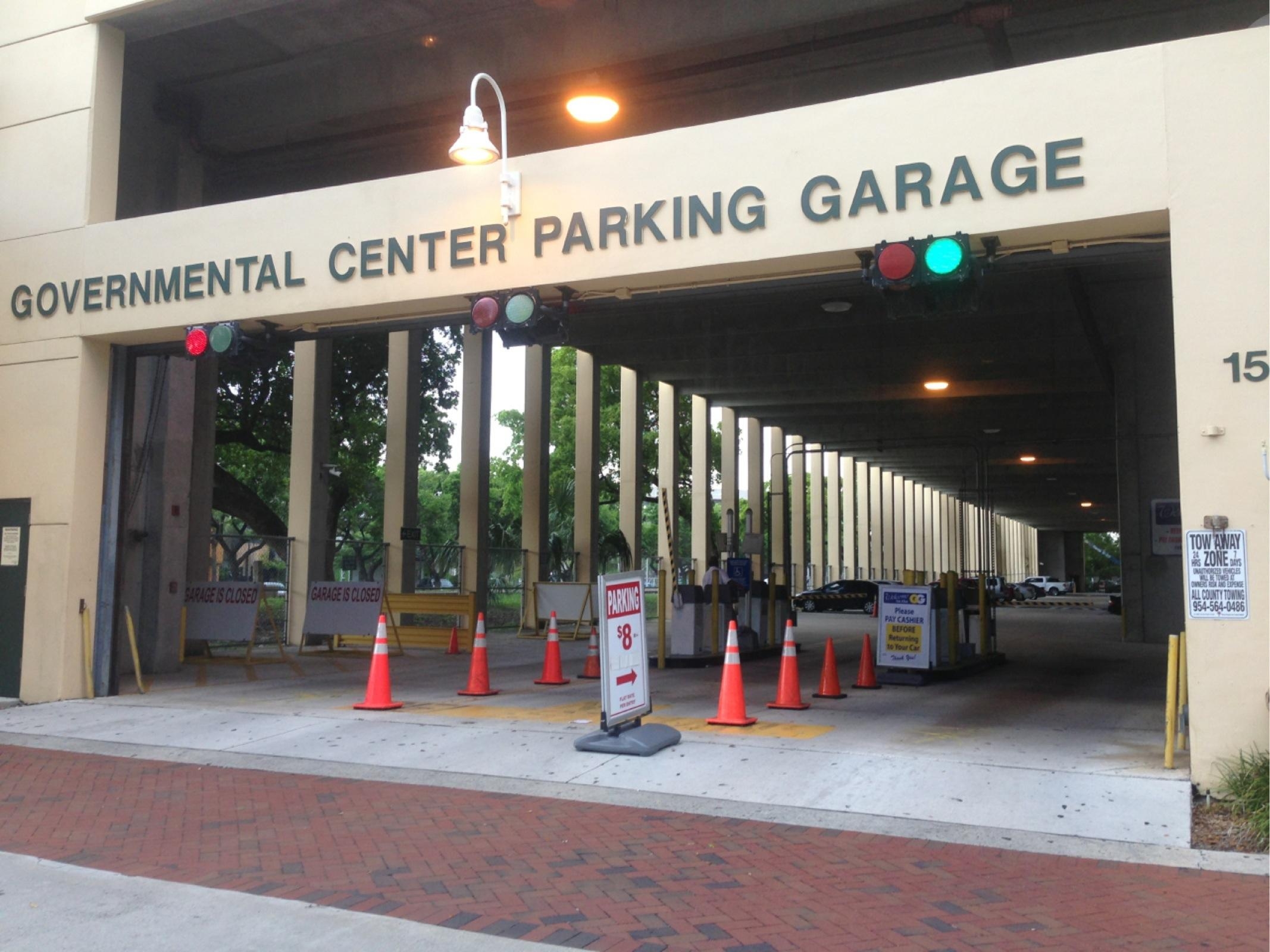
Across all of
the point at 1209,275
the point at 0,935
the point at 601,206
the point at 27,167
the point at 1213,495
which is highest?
the point at 27,167

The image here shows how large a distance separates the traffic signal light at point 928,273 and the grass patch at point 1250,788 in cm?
394

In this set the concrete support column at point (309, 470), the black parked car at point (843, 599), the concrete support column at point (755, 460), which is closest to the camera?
the concrete support column at point (309, 470)

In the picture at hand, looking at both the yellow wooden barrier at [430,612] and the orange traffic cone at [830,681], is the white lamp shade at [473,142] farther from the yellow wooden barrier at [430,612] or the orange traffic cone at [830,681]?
the yellow wooden barrier at [430,612]

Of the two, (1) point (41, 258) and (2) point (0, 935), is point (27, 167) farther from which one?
(2) point (0, 935)

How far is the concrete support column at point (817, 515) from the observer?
52.0 meters

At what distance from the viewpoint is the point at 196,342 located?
39.9 ft

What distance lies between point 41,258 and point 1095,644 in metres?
20.3

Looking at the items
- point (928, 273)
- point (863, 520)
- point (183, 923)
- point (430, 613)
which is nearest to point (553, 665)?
point (430, 613)

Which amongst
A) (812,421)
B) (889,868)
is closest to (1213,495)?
(889,868)

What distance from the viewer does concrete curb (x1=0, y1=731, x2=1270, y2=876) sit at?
6.47 m

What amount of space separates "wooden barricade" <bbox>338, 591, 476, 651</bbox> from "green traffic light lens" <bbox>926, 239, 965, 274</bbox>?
11.8 meters

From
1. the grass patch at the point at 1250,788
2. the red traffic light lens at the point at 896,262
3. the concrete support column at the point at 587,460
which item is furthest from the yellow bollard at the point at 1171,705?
the concrete support column at the point at 587,460

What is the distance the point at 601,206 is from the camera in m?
10.7

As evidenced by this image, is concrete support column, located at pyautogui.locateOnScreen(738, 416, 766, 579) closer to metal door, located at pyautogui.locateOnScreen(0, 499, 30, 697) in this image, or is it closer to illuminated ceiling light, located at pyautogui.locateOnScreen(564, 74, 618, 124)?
metal door, located at pyautogui.locateOnScreen(0, 499, 30, 697)
